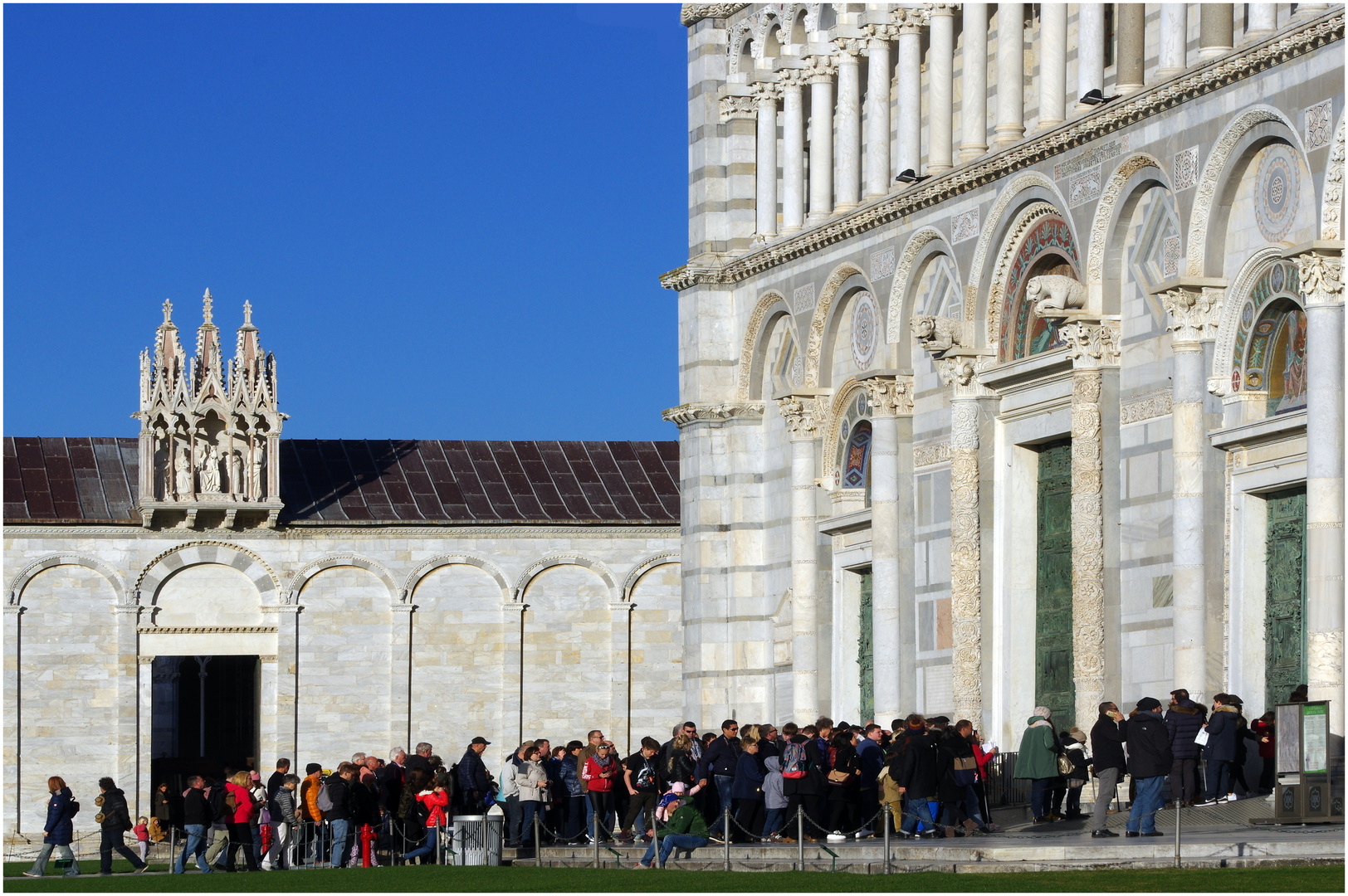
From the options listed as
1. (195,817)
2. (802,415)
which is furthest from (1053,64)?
(195,817)

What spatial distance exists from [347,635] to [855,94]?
17.2 meters

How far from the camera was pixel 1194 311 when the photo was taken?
24.0 metres

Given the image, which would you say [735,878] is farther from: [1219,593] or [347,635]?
[347,635]

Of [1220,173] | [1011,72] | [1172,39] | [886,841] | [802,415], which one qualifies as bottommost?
[886,841]

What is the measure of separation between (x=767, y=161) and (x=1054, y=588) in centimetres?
870

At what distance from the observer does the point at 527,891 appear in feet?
62.3

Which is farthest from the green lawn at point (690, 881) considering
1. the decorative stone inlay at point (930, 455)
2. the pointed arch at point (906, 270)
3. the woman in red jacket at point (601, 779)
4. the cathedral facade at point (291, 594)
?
the cathedral facade at point (291, 594)

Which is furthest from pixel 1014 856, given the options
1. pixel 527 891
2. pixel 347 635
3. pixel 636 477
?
pixel 636 477

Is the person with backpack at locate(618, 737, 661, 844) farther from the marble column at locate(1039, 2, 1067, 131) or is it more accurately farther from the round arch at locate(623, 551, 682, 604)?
the round arch at locate(623, 551, 682, 604)

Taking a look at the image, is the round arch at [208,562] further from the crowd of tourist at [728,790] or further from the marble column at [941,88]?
the marble column at [941,88]

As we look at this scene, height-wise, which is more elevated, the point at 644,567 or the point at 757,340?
the point at 757,340

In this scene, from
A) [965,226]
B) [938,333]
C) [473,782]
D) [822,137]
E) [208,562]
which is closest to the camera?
[473,782]

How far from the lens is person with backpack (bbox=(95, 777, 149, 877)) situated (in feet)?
93.2

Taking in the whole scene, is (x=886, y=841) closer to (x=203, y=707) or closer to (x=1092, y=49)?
(x=1092, y=49)
